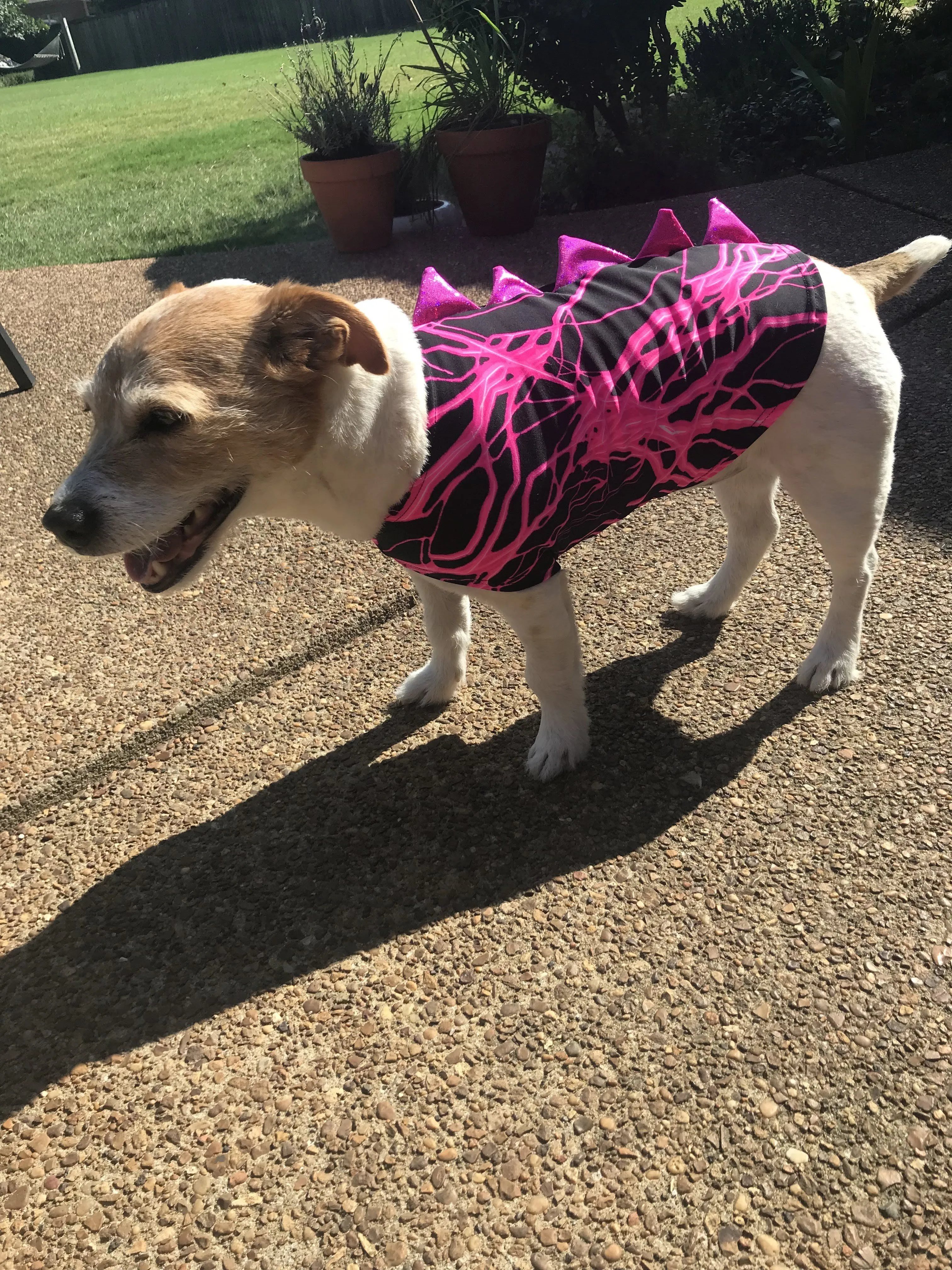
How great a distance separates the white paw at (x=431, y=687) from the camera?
3.43m

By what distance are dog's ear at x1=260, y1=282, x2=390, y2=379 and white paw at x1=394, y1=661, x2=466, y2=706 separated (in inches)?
56.1

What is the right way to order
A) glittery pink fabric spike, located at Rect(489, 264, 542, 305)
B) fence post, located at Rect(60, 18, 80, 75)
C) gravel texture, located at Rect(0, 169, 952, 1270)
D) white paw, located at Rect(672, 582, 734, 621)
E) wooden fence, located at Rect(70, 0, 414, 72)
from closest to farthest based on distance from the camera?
gravel texture, located at Rect(0, 169, 952, 1270) < glittery pink fabric spike, located at Rect(489, 264, 542, 305) < white paw, located at Rect(672, 582, 734, 621) < wooden fence, located at Rect(70, 0, 414, 72) < fence post, located at Rect(60, 18, 80, 75)

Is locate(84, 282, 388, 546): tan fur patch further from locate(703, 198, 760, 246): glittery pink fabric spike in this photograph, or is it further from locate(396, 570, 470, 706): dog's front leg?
locate(703, 198, 760, 246): glittery pink fabric spike

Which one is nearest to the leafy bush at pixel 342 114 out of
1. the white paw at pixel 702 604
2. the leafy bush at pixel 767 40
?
the leafy bush at pixel 767 40

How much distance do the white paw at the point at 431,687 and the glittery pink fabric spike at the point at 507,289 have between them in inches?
51.1

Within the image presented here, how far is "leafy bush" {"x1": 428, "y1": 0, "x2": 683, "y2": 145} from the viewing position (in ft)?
23.8

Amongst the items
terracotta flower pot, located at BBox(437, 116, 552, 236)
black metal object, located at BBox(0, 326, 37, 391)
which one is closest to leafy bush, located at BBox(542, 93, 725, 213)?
terracotta flower pot, located at BBox(437, 116, 552, 236)

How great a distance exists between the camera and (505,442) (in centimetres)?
241

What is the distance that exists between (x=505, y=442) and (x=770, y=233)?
17.4 ft

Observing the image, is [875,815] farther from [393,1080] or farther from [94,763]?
[94,763]

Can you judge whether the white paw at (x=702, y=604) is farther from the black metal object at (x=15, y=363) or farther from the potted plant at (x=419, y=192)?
the potted plant at (x=419, y=192)

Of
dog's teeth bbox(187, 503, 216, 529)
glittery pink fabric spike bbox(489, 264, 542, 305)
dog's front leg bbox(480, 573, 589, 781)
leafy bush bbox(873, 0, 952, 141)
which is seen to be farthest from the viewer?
leafy bush bbox(873, 0, 952, 141)

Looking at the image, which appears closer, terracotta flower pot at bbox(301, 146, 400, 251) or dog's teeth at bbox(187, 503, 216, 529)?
dog's teeth at bbox(187, 503, 216, 529)

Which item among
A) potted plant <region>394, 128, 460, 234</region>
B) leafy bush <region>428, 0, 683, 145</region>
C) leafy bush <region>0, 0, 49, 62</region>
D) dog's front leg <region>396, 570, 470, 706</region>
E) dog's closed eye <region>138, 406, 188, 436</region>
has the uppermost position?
leafy bush <region>0, 0, 49, 62</region>
